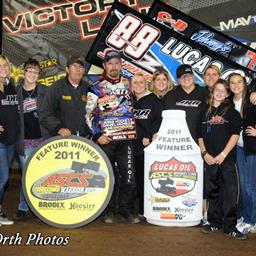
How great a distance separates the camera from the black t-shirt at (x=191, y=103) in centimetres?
482

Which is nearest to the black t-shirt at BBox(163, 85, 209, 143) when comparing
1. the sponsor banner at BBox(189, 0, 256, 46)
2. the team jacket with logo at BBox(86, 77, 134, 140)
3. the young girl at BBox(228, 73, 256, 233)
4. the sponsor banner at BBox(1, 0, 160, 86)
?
the young girl at BBox(228, 73, 256, 233)

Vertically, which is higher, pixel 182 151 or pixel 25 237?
pixel 182 151

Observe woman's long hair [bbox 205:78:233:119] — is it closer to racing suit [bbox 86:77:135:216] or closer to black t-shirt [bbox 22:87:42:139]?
racing suit [bbox 86:77:135:216]

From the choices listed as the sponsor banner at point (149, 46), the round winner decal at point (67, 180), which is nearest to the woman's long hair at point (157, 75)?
the round winner decal at point (67, 180)

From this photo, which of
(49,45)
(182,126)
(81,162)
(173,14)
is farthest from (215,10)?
(81,162)

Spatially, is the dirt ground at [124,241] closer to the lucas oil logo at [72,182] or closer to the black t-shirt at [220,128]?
the lucas oil logo at [72,182]

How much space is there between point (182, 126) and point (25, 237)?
1821mm

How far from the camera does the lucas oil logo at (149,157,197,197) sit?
464 centimetres

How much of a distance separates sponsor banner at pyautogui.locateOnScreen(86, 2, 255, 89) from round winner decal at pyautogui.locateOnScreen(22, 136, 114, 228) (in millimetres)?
2341

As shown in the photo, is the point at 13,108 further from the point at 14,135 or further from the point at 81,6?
the point at 81,6

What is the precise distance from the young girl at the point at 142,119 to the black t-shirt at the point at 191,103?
20 cm

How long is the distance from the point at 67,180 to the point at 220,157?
149cm

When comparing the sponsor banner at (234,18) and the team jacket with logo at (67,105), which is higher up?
the sponsor banner at (234,18)

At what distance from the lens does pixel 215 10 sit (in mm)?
7430
